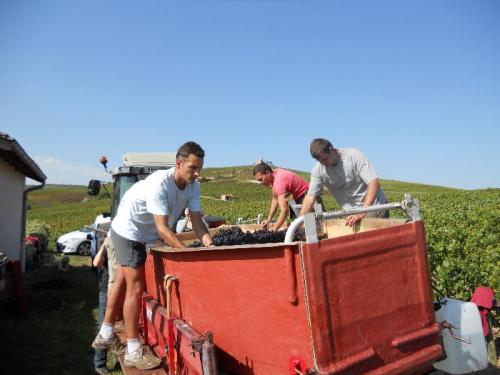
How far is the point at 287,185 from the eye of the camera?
6000 mm

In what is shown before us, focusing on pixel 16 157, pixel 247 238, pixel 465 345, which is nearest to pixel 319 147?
pixel 247 238

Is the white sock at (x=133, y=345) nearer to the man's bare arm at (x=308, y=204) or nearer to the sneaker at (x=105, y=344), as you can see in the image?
the sneaker at (x=105, y=344)

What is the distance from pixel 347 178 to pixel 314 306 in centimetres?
267

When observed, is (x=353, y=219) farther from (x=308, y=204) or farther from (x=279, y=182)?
(x=279, y=182)

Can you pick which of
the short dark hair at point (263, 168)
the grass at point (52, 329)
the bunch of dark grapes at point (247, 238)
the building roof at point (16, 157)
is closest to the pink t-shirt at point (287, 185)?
the short dark hair at point (263, 168)

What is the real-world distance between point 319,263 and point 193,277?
3.40 ft

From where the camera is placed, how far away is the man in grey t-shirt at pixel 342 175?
14.3 ft

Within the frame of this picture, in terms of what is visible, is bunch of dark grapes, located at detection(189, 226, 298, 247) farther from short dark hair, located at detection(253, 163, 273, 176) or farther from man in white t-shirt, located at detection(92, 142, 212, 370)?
short dark hair, located at detection(253, 163, 273, 176)

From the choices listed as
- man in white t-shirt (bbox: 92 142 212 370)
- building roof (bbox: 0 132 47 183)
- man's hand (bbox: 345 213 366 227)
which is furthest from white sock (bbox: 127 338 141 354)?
building roof (bbox: 0 132 47 183)

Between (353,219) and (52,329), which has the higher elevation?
(353,219)

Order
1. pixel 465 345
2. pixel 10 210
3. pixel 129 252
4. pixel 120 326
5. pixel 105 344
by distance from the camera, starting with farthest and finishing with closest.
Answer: pixel 10 210 → pixel 120 326 → pixel 105 344 → pixel 129 252 → pixel 465 345

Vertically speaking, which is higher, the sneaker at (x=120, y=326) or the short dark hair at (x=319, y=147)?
the short dark hair at (x=319, y=147)

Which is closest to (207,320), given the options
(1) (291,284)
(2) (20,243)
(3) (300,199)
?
(1) (291,284)

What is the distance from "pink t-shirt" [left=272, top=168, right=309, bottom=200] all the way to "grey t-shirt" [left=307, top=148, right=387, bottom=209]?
1.17 m
